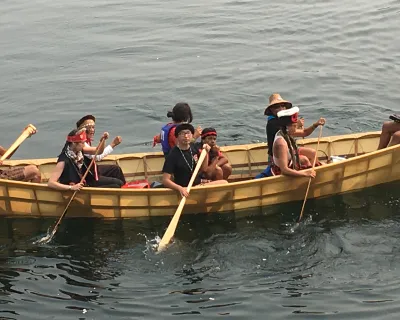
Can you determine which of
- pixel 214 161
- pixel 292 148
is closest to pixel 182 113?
pixel 214 161

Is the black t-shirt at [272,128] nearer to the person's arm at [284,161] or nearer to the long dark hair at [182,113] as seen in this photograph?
the person's arm at [284,161]

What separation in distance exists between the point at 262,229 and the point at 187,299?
261cm

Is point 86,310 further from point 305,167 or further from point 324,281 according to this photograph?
point 305,167

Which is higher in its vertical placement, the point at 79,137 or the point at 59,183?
the point at 79,137

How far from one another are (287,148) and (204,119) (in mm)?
6374

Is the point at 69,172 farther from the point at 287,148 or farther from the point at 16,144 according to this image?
the point at 287,148

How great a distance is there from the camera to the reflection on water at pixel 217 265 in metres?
10.8

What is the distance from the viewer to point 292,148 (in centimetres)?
1299

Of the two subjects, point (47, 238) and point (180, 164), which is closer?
point (180, 164)

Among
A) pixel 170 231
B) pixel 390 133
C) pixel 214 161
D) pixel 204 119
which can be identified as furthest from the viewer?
pixel 204 119

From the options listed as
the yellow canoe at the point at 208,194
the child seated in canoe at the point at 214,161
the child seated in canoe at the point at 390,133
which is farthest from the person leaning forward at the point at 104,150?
the child seated in canoe at the point at 390,133

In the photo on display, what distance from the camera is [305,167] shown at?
13.5 metres

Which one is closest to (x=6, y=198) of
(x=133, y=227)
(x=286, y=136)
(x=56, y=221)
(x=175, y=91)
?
(x=56, y=221)

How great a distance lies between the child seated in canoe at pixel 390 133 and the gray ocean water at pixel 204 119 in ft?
3.02
